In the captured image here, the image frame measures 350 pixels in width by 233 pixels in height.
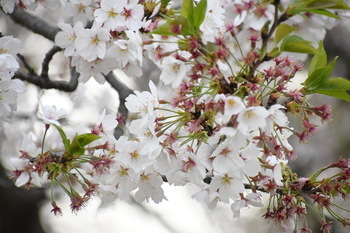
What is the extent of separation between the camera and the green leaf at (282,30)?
4.85 feet

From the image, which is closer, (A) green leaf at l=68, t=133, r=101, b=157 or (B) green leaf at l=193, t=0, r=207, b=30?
(B) green leaf at l=193, t=0, r=207, b=30

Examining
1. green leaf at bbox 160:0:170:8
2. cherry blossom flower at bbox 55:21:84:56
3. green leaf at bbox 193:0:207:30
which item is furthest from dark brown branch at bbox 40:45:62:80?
green leaf at bbox 193:0:207:30

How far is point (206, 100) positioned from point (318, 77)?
333 mm

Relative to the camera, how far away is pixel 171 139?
70.5 inches

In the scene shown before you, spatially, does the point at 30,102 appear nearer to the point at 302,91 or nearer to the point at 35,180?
the point at 35,180

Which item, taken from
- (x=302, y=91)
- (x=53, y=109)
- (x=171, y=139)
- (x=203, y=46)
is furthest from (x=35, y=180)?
(x=302, y=91)

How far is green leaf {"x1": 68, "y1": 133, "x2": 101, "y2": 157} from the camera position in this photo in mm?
1901

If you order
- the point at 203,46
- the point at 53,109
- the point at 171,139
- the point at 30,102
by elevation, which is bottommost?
the point at 30,102

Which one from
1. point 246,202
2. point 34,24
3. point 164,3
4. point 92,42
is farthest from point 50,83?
point 246,202

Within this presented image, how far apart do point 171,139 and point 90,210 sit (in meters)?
3.98

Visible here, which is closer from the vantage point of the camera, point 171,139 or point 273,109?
point 273,109

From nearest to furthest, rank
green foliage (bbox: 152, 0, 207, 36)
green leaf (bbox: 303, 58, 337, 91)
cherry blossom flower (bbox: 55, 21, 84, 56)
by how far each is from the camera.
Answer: green foliage (bbox: 152, 0, 207, 36), green leaf (bbox: 303, 58, 337, 91), cherry blossom flower (bbox: 55, 21, 84, 56)

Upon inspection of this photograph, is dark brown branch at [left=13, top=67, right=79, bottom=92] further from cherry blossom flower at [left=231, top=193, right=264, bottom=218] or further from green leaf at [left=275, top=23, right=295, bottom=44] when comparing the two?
green leaf at [left=275, top=23, right=295, bottom=44]

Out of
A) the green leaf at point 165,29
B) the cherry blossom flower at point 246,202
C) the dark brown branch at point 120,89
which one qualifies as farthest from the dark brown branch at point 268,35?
the dark brown branch at point 120,89
